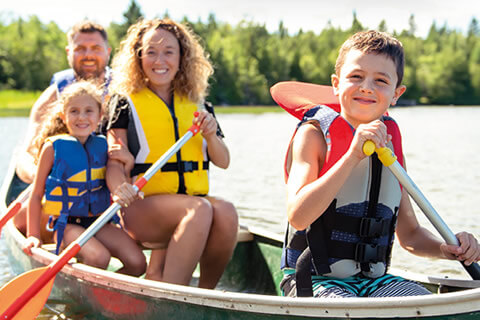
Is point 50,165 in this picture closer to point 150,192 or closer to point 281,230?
point 150,192

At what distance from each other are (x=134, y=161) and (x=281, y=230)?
345cm

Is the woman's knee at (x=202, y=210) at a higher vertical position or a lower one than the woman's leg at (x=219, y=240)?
higher

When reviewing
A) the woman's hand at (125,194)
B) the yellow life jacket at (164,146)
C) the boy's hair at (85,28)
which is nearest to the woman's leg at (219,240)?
the yellow life jacket at (164,146)

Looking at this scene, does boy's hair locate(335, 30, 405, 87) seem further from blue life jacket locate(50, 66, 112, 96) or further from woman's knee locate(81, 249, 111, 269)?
blue life jacket locate(50, 66, 112, 96)

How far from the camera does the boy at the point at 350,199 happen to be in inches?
85.0

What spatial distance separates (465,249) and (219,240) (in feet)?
4.01

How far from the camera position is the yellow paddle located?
6.70 ft

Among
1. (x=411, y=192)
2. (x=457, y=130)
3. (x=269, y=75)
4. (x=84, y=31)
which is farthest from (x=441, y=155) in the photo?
(x=269, y=75)

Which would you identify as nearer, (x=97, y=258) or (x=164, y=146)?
(x=97, y=258)

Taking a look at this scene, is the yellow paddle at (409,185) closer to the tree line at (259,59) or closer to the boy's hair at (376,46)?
the boy's hair at (376,46)

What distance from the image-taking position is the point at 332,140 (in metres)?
2.20

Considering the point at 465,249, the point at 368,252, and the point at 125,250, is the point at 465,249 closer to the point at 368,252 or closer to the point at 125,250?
the point at 368,252

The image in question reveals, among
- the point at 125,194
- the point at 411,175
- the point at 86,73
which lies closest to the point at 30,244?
the point at 125,194

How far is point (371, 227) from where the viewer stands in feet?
7.35
